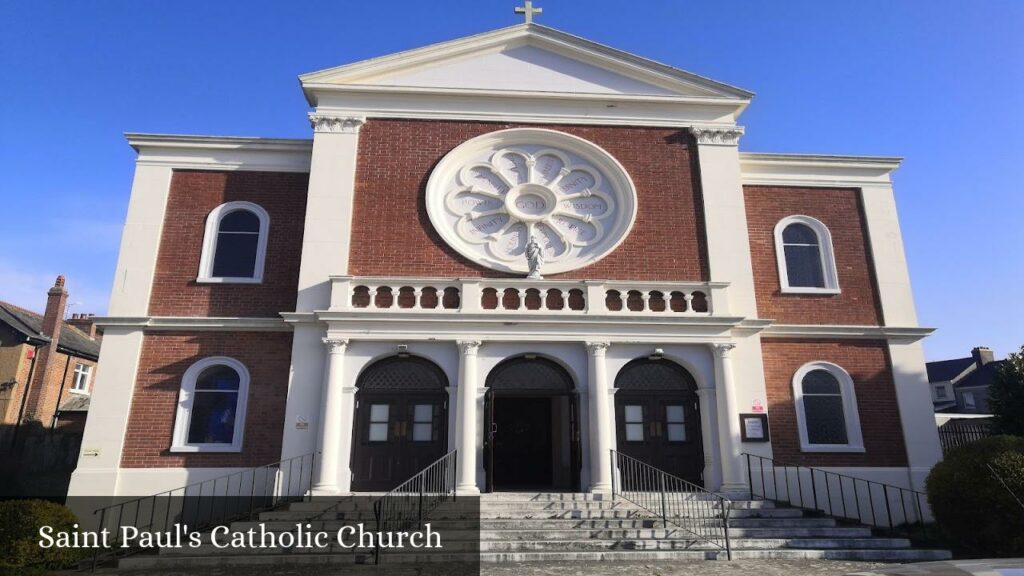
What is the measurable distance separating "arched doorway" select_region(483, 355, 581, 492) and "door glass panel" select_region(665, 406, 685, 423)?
6.50 feet

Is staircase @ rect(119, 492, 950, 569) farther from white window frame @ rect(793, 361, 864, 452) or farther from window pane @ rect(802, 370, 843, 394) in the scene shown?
window pane @ rect(802, 370, 843, 394)

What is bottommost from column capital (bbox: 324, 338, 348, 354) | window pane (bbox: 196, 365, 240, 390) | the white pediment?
window pane (bbox: 196, 365, 240, 390)

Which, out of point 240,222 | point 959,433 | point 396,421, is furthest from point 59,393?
point 959,433

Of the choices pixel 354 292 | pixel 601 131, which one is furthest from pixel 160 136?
pixel 601 131

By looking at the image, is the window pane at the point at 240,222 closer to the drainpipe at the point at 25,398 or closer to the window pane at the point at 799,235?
the window pane at the point at 799,235

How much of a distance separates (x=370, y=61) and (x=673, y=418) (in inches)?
430

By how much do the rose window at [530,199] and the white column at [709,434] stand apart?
12.6ft

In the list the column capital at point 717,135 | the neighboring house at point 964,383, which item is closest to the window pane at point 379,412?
the column capital at point 717,135

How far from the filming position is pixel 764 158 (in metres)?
16.6

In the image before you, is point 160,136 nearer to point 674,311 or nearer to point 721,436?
point 674,311

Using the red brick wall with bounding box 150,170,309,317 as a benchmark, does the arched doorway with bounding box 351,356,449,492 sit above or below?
below

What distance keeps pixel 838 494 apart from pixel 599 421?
5.45 metres

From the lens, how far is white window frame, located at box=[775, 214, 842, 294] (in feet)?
51.3

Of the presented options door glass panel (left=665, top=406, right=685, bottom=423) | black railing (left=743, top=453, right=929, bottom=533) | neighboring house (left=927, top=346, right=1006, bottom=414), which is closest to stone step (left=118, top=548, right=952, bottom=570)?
black railing (left=743, top=453, right=929, bottom=533)
